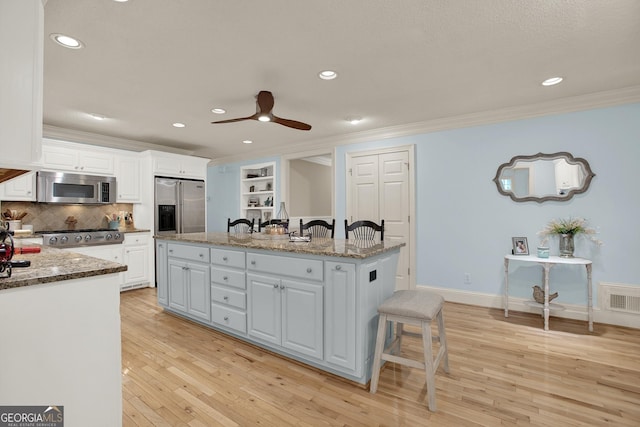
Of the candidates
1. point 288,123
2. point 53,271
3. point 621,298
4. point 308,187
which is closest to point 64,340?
point 53,271

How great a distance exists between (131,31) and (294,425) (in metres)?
2.72

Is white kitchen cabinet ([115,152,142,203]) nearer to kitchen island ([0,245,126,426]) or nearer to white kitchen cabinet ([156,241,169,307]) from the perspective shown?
white kitchen cabinet ([156,241,169,307])

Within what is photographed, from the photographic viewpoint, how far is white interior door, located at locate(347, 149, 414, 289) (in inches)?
174

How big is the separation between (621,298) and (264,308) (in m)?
3.67

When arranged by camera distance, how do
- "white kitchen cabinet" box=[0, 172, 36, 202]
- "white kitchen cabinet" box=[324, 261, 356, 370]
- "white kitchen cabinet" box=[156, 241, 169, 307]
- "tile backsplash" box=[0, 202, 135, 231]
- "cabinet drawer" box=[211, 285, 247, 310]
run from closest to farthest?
"white kitchen cabinet" box=[324, 261, 356, 370] < "cabinet drawer" box=[211, 285, 247, 310] < "white kitchen cabinet" box=[156, 241, 169, 307] < "white kitchen cabinet" box=[0, 172, 36, 202] < "tile backsplash" box=[0, 202, 135, 231]

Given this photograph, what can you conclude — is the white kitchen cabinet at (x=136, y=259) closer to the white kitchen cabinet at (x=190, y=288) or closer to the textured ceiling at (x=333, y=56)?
the white kitchen cabinet at (x=190, y=288)

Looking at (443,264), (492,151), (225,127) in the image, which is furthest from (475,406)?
(225,127)

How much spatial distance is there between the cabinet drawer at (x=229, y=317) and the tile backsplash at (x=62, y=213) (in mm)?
3208

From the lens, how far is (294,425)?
1708 mm

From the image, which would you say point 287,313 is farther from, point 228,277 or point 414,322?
point 414,322

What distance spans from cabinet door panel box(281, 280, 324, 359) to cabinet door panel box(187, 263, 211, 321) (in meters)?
1.04

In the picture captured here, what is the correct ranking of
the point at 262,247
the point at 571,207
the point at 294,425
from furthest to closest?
the point at 571,207
the point at 262,247
the point at 294,425

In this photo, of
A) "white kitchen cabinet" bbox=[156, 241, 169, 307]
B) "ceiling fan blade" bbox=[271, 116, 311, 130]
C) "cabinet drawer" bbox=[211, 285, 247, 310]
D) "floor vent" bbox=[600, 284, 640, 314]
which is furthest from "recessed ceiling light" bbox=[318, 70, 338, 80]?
"floor vent" bbox=[600, 284, 640, 314]

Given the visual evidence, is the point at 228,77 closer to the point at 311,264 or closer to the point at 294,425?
the point at 311,264
